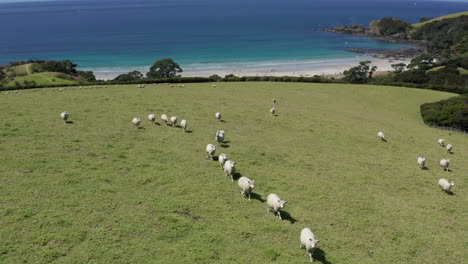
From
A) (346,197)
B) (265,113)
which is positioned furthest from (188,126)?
(346,197)

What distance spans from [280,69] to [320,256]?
108 meters

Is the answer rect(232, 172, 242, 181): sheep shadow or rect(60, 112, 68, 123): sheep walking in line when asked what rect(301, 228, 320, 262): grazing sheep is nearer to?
rect(232, 172, 242, 181): sheep shadow

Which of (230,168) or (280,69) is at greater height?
(280,69)

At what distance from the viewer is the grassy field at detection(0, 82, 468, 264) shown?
13.2 metres

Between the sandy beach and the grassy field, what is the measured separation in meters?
76.0

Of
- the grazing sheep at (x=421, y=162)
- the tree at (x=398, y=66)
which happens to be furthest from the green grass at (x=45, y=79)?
the tree at (x=398, y=66)

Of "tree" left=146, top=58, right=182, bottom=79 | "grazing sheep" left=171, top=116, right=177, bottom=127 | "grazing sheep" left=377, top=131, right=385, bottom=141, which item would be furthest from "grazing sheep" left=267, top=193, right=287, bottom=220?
"tree" left=146, top=58, right=182, bottom=79

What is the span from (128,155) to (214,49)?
146 meters

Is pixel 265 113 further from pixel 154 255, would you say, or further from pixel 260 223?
pixel 154 255

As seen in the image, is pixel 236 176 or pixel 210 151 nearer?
pixel 236 176

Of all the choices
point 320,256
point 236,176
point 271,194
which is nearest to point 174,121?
point 236,176

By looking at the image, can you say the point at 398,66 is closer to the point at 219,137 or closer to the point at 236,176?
the point at 219,137

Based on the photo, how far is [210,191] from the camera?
57.6 feet

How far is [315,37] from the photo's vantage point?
19888 cm
